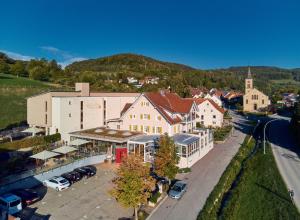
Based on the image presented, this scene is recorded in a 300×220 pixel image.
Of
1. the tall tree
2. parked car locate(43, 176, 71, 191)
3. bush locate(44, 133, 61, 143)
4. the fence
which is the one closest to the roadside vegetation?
the fence

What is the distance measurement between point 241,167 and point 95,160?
68.1ft

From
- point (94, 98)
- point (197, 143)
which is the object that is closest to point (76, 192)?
point (197, 143)

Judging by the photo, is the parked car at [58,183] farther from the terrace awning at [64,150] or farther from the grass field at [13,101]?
the grass field at [13,101]

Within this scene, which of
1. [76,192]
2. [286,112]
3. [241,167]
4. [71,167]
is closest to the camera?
[76,192]

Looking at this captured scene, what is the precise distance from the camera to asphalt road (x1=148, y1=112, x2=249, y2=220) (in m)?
25.6

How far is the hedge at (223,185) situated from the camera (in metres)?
25.1

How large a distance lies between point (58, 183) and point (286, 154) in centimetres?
3540

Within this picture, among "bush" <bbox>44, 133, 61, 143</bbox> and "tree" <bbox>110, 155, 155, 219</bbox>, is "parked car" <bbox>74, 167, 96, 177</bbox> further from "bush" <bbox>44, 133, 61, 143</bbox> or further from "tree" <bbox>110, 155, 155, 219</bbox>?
"tree" <bbox>110, 155, 155, 219</bbox>

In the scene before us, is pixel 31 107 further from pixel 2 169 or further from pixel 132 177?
pixel 132 177

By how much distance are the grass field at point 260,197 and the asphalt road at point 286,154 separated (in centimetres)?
95

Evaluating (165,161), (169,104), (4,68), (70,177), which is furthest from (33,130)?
(4,68)

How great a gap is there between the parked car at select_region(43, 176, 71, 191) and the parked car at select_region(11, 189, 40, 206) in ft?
9.51

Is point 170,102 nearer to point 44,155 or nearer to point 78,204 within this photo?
point 44,155

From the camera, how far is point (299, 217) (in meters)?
24.4
